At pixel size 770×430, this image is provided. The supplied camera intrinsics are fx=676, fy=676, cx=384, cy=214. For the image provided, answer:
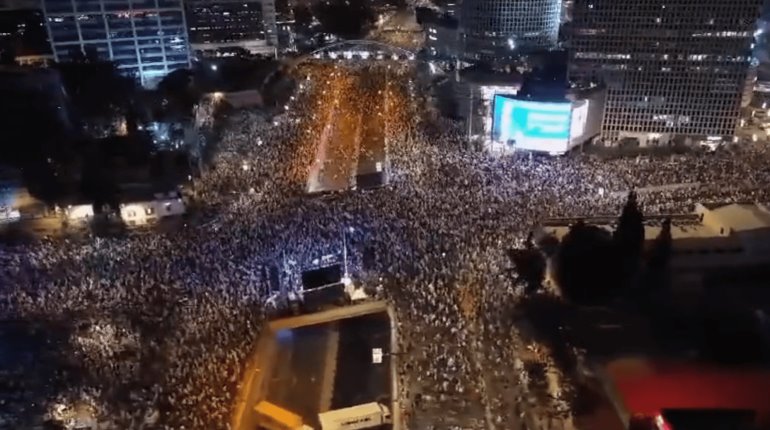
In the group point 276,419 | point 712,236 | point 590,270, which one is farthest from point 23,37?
point 712,236

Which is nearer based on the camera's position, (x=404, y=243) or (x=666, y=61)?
(x=404, y=243)

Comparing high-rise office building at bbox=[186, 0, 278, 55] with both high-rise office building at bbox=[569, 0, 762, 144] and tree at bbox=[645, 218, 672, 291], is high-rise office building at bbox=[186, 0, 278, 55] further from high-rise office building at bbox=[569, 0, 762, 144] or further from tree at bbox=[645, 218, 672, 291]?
tree at bbox=[645, 218, 672, 291]

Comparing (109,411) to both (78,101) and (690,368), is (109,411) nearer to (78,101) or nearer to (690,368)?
(690,368)

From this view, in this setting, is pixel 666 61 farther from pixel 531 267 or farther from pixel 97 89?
pixel 97 89

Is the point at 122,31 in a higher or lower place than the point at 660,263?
higher

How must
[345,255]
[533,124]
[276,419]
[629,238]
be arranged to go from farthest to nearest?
[533,124]
[345,255]
[629,238]
[276,419]

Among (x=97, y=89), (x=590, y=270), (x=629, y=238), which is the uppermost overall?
(x=629, y=238)
